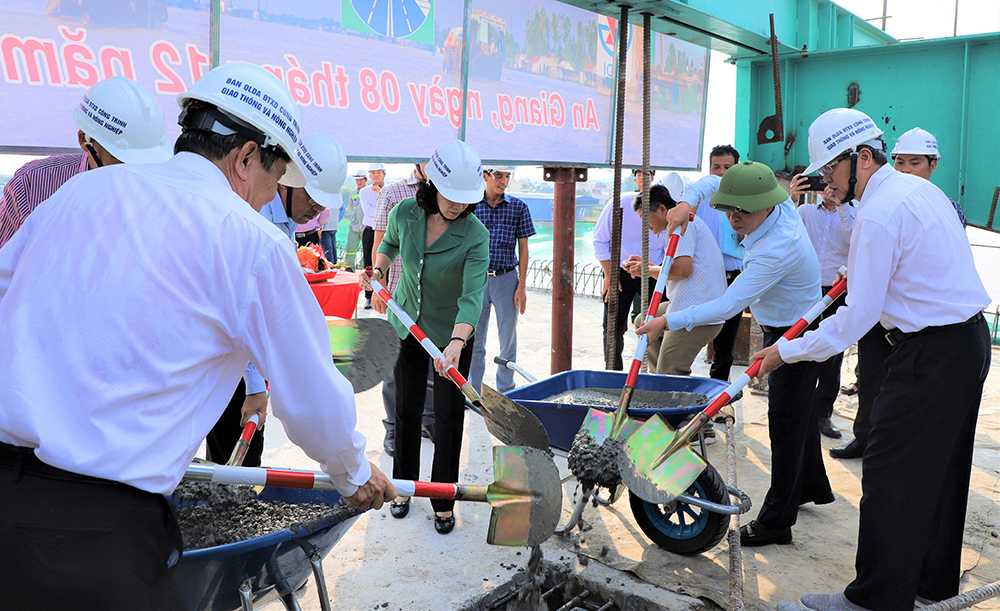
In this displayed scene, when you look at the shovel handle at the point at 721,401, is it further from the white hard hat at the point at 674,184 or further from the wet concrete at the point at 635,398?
the white hard hat at the point at 674,184

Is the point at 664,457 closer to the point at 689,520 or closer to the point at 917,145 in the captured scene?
the point at 689,520

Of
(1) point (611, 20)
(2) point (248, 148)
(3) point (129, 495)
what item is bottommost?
(3) point (129, 495)

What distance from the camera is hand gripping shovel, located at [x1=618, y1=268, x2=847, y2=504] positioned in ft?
8.97

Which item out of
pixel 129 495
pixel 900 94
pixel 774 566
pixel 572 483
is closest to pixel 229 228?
pixel 129 495

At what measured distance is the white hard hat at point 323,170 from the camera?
2.87m

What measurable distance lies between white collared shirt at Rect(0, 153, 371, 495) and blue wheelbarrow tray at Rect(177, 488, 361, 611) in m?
0.47

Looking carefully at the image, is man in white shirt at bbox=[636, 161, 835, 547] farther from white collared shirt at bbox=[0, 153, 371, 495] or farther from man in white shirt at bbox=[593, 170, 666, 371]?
white collared shirt at bbox=[0, 153, 371, 495]

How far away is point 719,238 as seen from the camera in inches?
226

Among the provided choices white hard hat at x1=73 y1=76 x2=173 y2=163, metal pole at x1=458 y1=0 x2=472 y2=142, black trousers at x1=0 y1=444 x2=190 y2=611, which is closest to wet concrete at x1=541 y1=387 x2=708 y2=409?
metal pole at x1=458 y1=0 x2=472 y2=142

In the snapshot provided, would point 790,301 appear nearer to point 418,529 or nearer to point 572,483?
point 572,483

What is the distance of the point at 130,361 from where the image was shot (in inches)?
48.6

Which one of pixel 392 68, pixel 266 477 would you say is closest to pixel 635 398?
pixel 392 68

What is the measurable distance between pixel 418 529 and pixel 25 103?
2.49m

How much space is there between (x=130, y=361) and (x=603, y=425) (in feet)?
7.11
